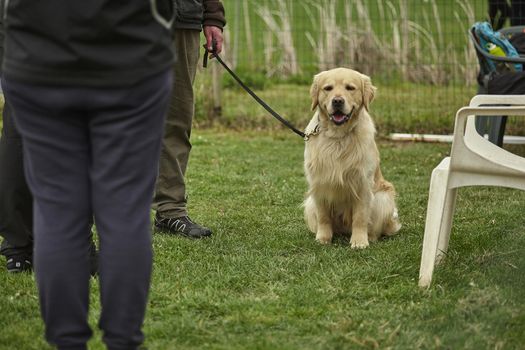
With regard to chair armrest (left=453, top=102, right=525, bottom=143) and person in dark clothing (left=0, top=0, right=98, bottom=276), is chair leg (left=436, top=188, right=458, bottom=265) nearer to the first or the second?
chair armrest (left=453, top=102, right=525, bottom=143)

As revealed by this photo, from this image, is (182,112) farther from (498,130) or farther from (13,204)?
(498,130)

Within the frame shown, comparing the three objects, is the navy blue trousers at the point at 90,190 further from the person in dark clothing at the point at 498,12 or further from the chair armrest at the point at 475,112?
the person in dark clothing at the point at 498,12

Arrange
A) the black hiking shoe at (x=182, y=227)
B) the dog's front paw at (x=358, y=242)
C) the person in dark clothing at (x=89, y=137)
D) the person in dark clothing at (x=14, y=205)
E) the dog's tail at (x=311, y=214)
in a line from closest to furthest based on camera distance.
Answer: the person in dark clothing at (x=89, y=137) < the person in dark clothing at (x=14, y=205) < the dog's front paw at (x=358, y=242) < the black hiking shoe at (x=182, y=227) < the dog's tail at (x=311, y=214)

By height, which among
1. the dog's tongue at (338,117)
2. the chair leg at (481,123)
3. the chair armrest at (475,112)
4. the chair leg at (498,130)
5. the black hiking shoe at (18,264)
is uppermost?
the chair armrest at (475,112)

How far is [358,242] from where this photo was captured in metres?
4.82

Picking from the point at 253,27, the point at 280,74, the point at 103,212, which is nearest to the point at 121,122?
the point at 103,212

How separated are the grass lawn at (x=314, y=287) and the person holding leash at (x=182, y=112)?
17cm

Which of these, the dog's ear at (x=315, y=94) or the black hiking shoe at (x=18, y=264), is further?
the dog's ear at (x=315, y=94)

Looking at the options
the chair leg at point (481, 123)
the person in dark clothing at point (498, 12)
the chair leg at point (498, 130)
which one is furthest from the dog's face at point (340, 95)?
the person in dark clothing at point (498, 12)

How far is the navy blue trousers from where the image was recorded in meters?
2.35

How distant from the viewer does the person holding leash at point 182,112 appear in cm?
478

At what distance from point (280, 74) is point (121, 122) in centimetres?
911

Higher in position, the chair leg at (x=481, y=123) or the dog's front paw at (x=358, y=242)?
the dog's front paw at (x=358, y=242)

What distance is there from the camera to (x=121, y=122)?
7.72ft
